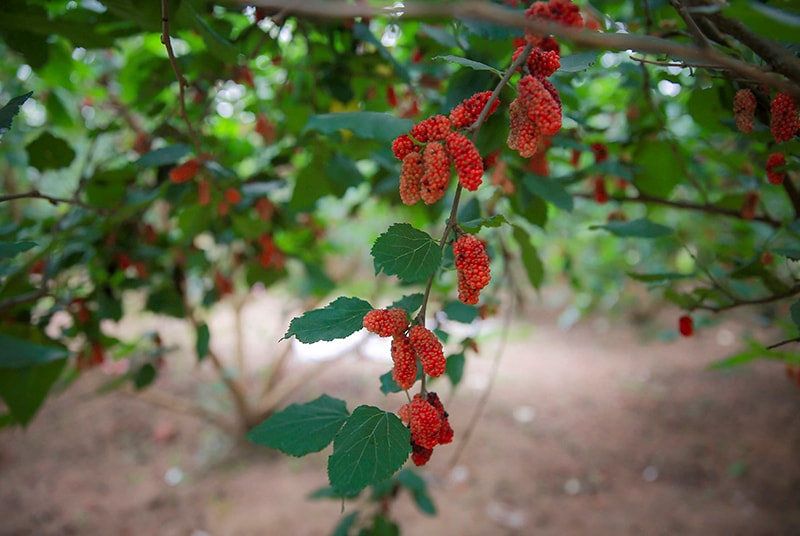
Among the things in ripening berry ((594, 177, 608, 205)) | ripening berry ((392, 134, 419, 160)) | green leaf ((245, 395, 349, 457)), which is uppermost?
ripening berry ((392, 134, 419, 160))

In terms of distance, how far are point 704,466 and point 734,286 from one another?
144 centimetres

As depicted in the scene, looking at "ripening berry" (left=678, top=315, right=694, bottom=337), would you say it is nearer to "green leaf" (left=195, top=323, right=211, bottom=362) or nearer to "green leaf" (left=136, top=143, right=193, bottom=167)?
"green leaf" (left=136, top=143, right=193, bottom=167)

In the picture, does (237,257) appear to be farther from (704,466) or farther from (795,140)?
(704,466)

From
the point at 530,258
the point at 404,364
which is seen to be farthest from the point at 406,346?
the point at 530,258

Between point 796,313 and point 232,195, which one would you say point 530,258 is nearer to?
point 796,313

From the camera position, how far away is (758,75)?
0.39 metres

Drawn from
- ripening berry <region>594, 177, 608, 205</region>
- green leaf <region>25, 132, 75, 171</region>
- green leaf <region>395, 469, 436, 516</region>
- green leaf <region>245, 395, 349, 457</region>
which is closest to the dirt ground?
green leaf <region>395, 469, 436, 516</region>

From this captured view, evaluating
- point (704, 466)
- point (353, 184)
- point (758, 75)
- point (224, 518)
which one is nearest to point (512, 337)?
point (704, 466)

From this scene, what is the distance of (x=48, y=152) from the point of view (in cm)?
115

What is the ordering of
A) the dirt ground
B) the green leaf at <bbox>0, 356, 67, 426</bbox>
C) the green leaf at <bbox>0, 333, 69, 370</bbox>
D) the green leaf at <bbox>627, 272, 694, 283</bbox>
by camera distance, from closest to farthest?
the green leaf at <bbox>0, 333, 69, 370</bbox> < the green leaf at <bbox>627, 272, 694, 283</bbox> < the green leaf at <bbox>0, 356, 67, 426</bbox> < the dirt ground

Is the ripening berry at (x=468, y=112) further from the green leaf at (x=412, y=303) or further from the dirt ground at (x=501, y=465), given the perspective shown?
the dirt ground at (x=501, y=465)

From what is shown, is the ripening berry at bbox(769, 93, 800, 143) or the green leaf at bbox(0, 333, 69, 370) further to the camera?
the green leaf at bbox(0, 333, 69, 370)

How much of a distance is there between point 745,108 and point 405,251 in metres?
0.48

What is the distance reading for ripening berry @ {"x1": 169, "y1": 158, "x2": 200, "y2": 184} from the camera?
3.36 ft
